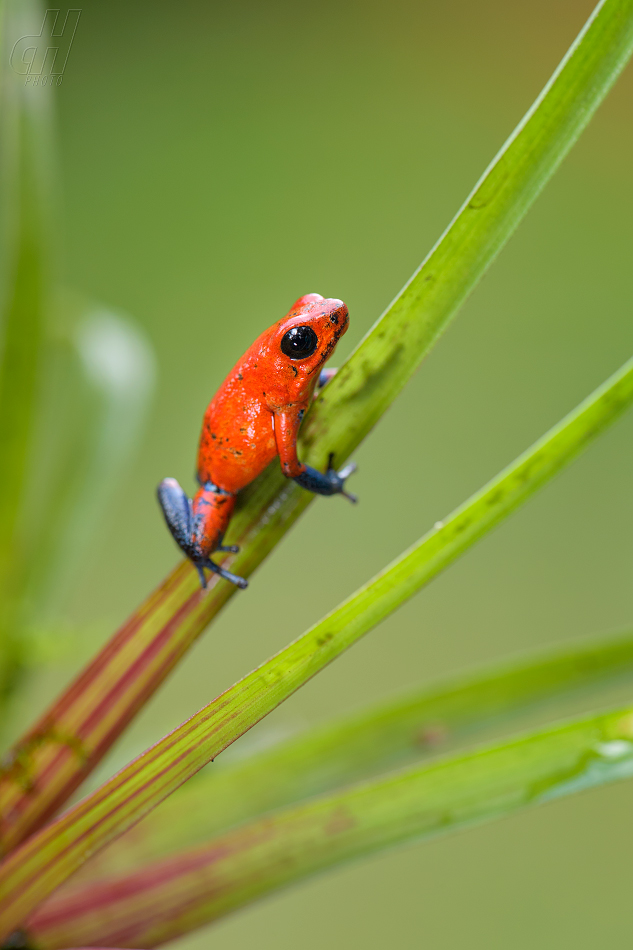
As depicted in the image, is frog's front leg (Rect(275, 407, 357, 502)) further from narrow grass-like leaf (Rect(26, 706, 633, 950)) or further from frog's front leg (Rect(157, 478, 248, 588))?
narrow grass-like leaf (Rect(26, 706, 633, 950))

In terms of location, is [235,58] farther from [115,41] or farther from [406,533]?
[406,533]

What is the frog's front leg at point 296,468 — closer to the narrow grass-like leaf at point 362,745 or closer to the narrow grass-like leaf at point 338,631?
the narrow grass-like leaf at point 338,631

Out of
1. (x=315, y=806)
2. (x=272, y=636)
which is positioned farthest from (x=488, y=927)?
(x=315, y=806)

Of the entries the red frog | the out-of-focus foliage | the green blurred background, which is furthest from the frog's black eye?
the green blurred background

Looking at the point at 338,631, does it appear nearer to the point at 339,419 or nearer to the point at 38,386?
the point at 339,419

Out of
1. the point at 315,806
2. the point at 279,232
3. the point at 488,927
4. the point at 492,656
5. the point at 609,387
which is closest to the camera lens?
the point at 609,387

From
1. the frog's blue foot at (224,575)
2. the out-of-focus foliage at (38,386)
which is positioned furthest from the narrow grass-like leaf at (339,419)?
the out-of-focus foliage at (38,386)
